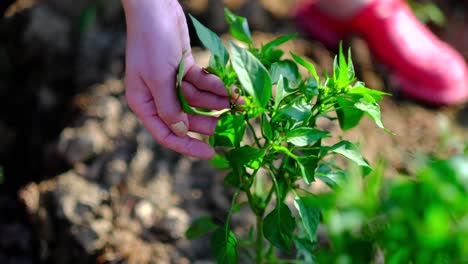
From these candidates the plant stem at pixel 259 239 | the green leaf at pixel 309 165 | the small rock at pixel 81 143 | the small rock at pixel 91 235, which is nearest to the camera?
the green leaf at pixel 309 165

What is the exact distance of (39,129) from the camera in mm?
1842

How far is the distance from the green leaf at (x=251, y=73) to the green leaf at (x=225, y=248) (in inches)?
11.9

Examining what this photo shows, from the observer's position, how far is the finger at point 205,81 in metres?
0.99

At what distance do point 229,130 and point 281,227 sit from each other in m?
0.18

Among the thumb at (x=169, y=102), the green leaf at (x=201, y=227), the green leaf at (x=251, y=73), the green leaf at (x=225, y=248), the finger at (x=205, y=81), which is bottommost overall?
the green leaf at (x=201, y=227)

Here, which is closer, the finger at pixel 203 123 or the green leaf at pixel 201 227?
the finger at pixel 203 123

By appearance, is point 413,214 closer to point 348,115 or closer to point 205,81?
point 348,115

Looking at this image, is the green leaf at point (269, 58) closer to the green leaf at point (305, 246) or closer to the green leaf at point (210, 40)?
the green leaf at point (210, 40)

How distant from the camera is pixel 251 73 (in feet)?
2.53

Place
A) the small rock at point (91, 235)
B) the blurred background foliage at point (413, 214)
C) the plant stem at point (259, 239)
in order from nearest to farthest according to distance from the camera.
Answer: the blurred background foliage at point (413, 214) → the plant stem at point (259, 239) → the small rock at point (91, 235)

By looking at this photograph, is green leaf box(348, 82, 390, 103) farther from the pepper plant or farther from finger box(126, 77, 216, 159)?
finger box(126, 77, 216, 159)

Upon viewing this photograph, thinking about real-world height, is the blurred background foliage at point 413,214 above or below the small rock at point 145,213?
above

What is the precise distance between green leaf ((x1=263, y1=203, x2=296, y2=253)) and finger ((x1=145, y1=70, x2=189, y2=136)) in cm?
23

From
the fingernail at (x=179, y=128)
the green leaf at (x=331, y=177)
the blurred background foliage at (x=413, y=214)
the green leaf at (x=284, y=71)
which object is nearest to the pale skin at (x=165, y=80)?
the fingernail at (x=179, y=128)
